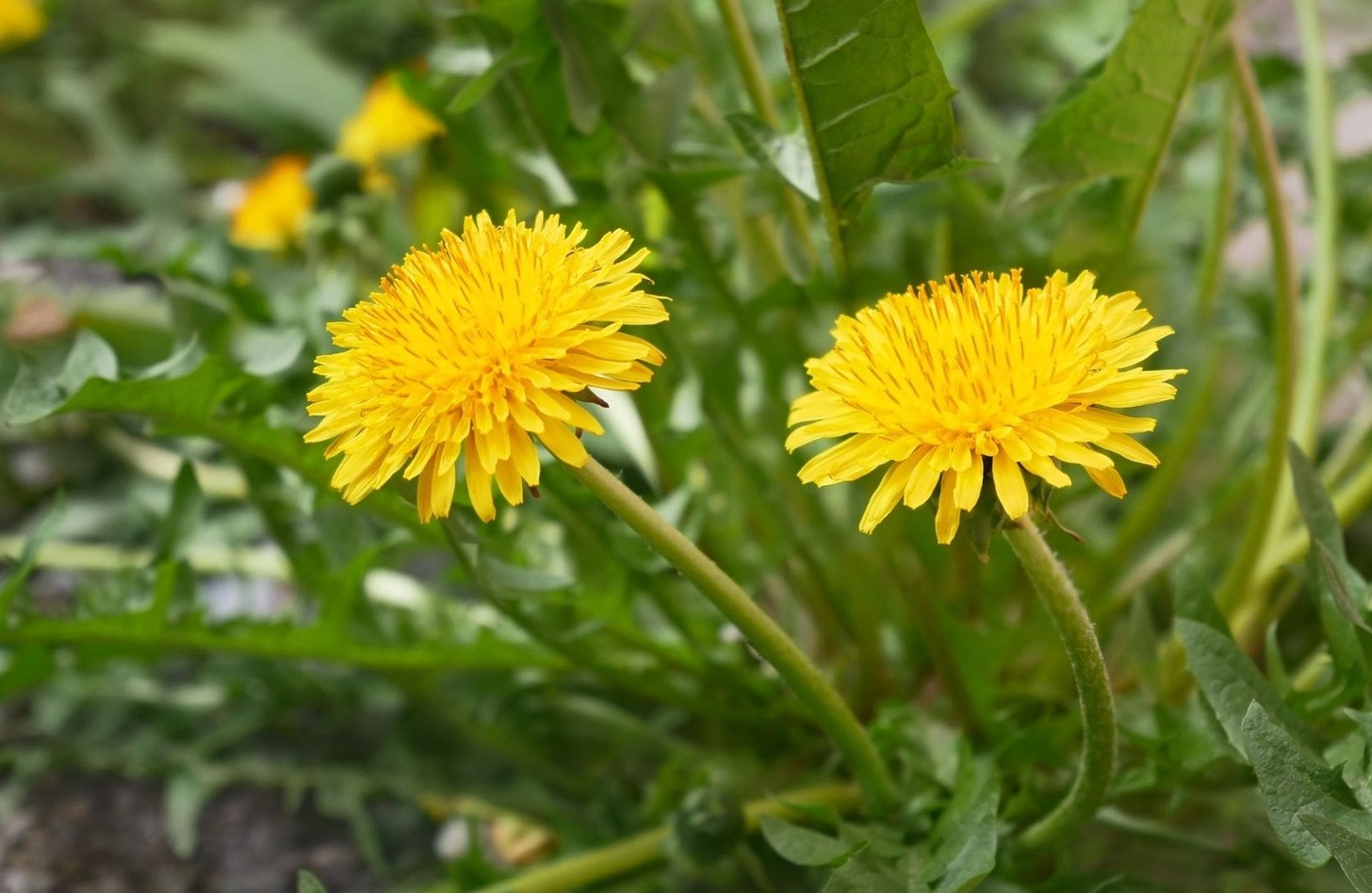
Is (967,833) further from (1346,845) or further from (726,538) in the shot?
(726,538)

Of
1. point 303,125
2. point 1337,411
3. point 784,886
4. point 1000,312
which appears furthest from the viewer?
point 303,125

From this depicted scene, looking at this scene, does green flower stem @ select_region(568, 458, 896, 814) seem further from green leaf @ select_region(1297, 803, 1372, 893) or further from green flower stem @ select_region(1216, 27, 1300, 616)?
green flower stem @ select_region(1216, 27, 1300, 616)

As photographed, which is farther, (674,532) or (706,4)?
(706,4)

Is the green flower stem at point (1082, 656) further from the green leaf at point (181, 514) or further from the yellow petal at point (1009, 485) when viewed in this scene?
the green leaf at point (181, 514)

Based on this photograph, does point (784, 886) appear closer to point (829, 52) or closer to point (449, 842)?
point (449, 842)

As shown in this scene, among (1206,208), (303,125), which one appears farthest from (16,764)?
(1206,208)

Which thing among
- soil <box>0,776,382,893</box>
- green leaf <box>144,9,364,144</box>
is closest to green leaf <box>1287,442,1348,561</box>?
soil <box>0,776,382,893</box>
